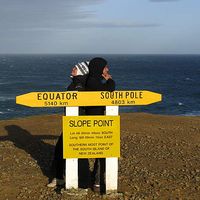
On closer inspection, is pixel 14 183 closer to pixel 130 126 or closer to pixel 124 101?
pixel 124 101

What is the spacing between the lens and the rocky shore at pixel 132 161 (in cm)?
831

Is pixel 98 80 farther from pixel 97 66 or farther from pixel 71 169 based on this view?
pixel 71 169

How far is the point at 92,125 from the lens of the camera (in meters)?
8.12

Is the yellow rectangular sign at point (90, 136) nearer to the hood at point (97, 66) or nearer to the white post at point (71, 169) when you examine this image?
the white post at point (71, 169)

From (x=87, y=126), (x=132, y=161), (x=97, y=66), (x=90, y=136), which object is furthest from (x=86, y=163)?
(x=97, y=66)

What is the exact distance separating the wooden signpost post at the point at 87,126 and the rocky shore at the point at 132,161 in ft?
1.62

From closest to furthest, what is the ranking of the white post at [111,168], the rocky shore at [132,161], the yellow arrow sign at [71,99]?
the yellow arrow sign at [71,99] < the white post at [111,168] < the rocky shore at [132,161]

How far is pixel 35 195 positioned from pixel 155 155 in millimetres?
3887

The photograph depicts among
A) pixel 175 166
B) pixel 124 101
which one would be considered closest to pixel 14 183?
pixel 124 101

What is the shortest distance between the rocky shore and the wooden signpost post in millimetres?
494

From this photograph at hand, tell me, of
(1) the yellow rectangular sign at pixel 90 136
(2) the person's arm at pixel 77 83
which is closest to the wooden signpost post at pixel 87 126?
(1) the yellow rectangular sign at pixel 90 136

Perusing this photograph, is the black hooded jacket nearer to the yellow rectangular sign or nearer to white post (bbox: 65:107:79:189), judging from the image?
the yellow rectangular sign

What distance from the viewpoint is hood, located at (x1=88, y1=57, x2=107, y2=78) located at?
27.0 ft

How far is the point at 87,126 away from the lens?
26.6 ft
